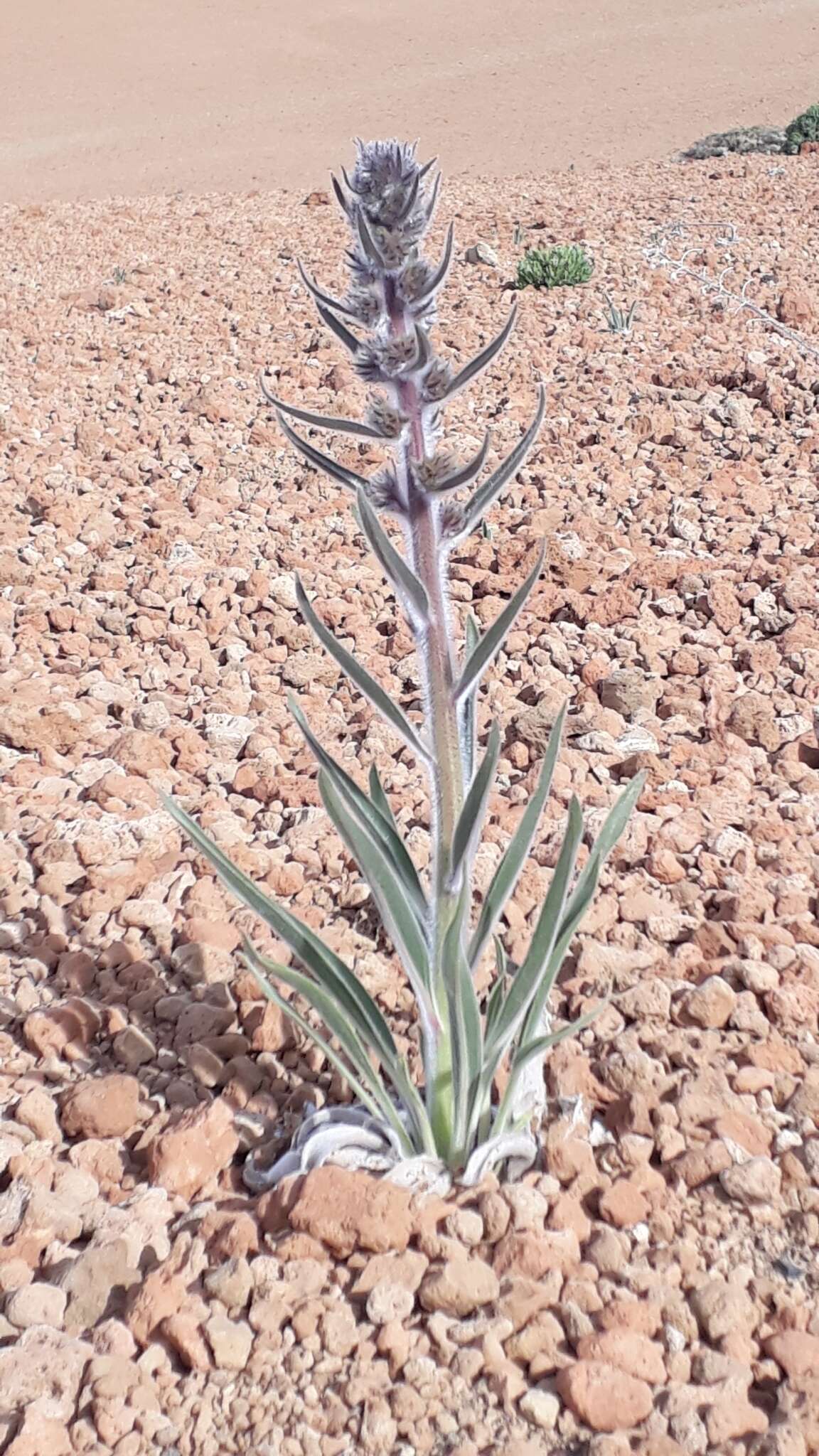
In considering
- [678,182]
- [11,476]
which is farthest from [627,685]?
[678,182]

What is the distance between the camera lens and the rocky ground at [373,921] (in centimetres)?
143

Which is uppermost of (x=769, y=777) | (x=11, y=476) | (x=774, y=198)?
(x=774, y=198)

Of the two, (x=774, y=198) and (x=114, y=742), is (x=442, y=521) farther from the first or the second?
(x=774, y=198)

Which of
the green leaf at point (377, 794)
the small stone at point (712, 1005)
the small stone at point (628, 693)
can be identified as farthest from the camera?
the small stone at point (628, 693)

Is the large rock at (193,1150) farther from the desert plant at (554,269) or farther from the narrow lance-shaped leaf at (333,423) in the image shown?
the desert plant at (554,269)

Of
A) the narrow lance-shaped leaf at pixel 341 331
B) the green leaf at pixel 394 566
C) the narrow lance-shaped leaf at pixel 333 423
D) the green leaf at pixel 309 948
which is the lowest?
the green leaf at pixel 309 948

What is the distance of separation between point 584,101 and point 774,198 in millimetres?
15018

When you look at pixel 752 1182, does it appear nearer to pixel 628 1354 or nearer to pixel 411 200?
pixel 628 1354

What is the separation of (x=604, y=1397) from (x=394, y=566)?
0.98 meters

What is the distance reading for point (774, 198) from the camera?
7375mm

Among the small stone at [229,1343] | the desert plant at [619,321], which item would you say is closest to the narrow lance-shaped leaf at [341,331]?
the small stone at [229,1343]

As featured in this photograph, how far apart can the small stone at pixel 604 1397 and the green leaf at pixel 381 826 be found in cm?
57

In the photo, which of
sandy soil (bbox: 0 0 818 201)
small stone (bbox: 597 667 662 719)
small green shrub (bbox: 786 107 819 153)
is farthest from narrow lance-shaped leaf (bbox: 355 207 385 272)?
sandy soil (bbox: 0 0 818 201)

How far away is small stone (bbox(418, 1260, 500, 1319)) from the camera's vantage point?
4.92 feet
